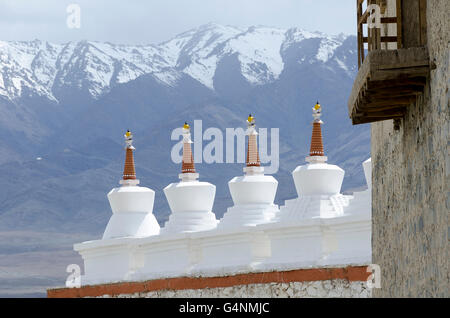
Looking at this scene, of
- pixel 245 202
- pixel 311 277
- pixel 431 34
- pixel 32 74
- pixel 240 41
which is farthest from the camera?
pixel 240 41

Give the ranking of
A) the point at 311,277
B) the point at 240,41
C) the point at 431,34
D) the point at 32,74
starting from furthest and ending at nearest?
the point at 240,41 < the point at 32,74 < the point at 311,277 < the point at 431,34

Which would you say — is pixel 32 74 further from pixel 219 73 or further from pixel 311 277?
pixel 311 277

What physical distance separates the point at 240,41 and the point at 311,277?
140970mm

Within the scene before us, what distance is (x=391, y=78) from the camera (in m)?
8.13

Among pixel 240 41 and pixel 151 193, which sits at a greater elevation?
pixel 240 41

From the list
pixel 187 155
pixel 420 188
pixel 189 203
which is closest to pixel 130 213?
pixel 189 203

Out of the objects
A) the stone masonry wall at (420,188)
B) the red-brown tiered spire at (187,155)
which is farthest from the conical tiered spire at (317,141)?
the stone masonry wall at (420,188)

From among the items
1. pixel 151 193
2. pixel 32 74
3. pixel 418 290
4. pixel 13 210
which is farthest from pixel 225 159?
pixel 418 290

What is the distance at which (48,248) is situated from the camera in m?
108

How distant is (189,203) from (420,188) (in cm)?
1300

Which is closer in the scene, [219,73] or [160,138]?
[160,138]

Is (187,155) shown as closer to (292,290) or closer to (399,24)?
(292,290)

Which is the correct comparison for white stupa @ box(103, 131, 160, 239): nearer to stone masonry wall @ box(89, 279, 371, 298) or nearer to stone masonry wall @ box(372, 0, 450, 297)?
stone masonry wall @ box(89, 279, 371, 298)

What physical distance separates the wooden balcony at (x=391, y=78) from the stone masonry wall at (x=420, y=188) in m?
0.09
